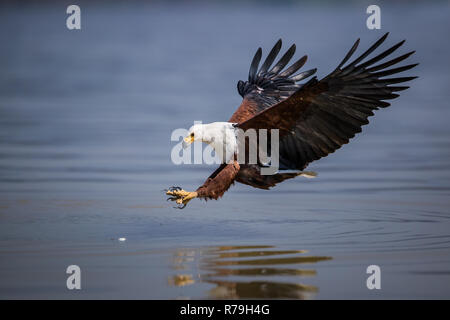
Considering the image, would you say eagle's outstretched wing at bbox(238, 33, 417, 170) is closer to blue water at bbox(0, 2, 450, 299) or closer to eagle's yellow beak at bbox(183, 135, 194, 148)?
eagle's yellow beak at bbox(183, 135, 194, 148)

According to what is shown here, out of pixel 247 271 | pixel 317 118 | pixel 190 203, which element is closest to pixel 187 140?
pixel 317 118

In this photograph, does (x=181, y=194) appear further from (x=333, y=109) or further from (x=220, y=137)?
(x=333, y=109)

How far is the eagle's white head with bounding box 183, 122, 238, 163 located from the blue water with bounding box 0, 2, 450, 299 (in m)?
0.64

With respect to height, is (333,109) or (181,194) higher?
(333,109)

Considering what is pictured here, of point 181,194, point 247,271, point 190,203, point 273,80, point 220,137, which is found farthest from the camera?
point 273,80

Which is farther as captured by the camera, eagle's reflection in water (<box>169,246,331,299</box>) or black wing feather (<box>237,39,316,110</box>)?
black wing feather (<box>237,39,316,110</box>)

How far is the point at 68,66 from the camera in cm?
2047

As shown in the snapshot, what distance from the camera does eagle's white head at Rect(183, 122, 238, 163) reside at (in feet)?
24.0

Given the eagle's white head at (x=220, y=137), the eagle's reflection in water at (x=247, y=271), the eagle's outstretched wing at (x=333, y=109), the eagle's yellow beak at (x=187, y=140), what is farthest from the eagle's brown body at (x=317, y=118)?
the eagle's reflection in water at (x=247, y=271)

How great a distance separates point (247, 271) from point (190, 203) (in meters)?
2.81

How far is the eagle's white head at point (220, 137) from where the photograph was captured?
7328mm

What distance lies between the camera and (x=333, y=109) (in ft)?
23.4

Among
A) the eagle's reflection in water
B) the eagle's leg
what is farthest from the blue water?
the eagle's leg

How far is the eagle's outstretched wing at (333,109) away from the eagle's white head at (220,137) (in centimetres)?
22
